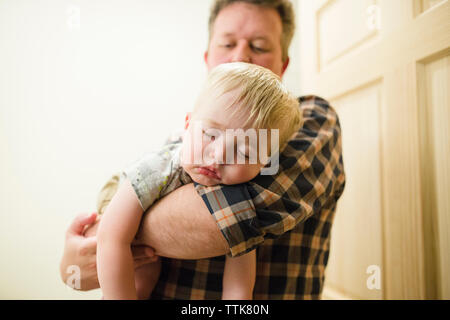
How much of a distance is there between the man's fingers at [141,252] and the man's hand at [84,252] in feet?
0.08

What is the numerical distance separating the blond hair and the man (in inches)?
4.4

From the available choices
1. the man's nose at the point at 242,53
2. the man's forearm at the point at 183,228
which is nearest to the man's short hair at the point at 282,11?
the man's nose at the point at 242,53

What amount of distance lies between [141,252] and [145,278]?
0.42ft

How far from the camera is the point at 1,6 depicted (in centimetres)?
172

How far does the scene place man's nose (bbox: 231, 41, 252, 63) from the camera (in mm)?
901

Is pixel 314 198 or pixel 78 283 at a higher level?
pixel 314 198

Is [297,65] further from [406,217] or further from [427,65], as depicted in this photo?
[406,217]

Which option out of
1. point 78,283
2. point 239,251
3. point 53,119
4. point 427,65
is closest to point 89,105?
point 53,119

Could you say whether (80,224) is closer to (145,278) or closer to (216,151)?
(145,278)

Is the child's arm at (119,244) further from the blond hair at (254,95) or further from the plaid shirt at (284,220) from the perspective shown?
the blond hair at (254,95)

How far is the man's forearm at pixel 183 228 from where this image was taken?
60 centimetres

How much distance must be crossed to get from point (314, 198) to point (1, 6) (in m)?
2.25

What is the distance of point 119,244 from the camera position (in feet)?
2.01

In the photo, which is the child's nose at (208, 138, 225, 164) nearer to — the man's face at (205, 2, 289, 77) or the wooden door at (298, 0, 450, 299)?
the man's face at (205, 2, 289, 77)
